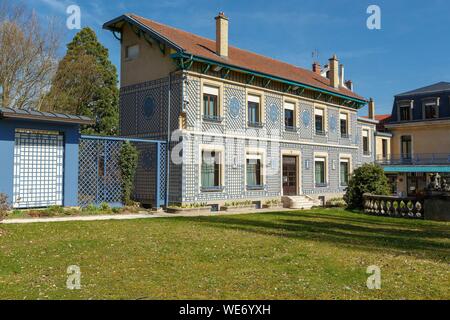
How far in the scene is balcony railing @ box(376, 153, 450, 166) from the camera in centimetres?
3562

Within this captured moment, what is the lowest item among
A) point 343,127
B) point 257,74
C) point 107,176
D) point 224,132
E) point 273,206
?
point 273,206

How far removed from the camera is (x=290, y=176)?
23.2m

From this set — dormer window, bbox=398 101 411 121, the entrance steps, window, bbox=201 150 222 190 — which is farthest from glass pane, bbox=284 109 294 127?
dormer window, bbox=398 101 411 121

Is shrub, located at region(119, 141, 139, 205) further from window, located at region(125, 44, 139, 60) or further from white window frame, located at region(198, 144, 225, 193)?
window, located at region(125, 44, 139, 60)

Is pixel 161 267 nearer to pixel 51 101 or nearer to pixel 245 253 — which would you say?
pixel 245 253

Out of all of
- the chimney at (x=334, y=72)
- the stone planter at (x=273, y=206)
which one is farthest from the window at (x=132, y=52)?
the chimney at (x=334, y=72)

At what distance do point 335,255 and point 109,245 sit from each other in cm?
433

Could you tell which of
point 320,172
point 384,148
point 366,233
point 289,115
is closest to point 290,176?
point 320,172

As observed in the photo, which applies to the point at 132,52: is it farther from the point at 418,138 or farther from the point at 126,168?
the point at 418,138

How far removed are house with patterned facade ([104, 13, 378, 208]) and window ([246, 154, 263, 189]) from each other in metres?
0.05

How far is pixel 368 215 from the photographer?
17297 millimetres

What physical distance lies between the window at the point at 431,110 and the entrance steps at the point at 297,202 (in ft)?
66.8

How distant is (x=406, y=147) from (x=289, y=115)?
1969 cm

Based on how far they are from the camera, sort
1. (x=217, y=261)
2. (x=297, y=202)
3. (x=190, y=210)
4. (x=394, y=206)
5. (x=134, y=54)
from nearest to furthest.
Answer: (x=217, y=261)
(x=394, y=206)
(x=190, y=210)
(x=134, y=54)
(x=297, y=202)
